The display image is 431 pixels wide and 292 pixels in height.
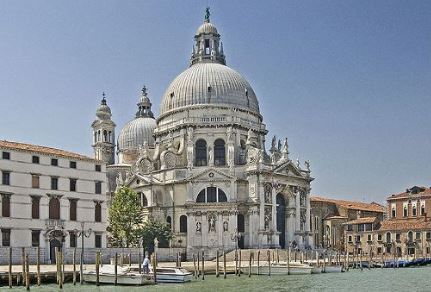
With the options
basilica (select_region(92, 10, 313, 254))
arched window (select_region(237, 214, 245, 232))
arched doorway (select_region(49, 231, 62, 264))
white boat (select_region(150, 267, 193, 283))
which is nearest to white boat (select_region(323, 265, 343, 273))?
basilica (select_region(92, 10, 313, 254))

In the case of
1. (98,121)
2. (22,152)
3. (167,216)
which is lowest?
(167,216)

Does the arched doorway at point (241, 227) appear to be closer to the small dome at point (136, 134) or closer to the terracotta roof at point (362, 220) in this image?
the terracotta roof at point (362, 220)

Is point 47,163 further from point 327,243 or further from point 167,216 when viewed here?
point 327,243

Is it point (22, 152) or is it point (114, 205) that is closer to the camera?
point (22, 152)

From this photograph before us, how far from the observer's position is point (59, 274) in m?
30.9

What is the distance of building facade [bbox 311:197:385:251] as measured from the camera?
77.8m

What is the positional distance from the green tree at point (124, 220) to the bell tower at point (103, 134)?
69.3 feet

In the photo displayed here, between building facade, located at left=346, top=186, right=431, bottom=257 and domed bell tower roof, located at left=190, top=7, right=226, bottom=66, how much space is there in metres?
22.8

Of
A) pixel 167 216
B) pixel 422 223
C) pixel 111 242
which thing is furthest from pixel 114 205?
pixel 422 223

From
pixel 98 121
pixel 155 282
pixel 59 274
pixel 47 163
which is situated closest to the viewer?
pixel 59 274

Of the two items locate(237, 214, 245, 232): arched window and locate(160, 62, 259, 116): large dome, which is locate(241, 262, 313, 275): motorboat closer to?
locate(237, 214, 245, 232): arched window

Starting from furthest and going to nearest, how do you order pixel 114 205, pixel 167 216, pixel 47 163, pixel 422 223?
pixel 422 223, pixel 167 216, pixel 114 205, pixel 47 163

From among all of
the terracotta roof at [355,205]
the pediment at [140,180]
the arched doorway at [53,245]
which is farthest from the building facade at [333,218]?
the arched doorway at [53,245]

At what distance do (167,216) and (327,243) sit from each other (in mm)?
22959
